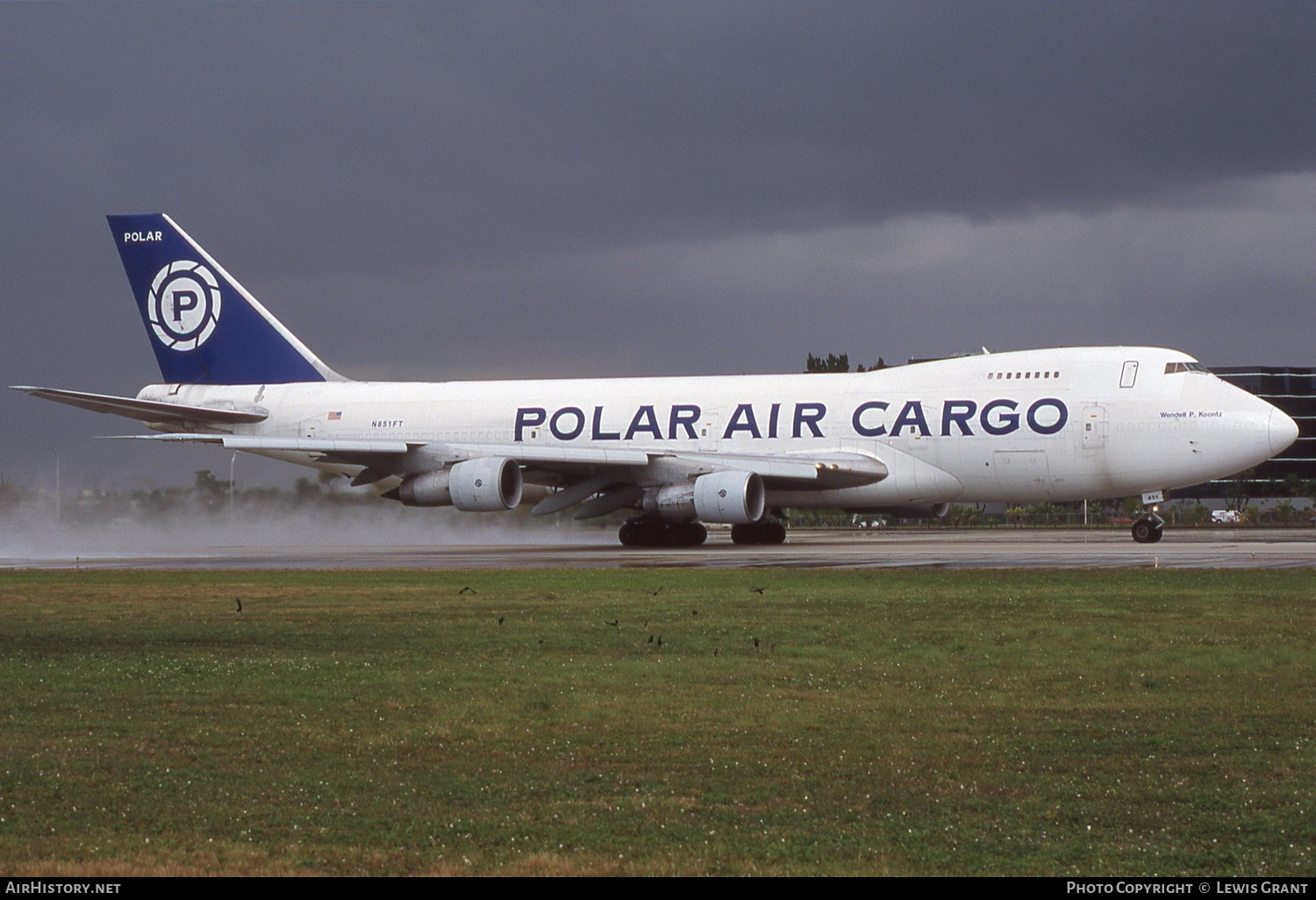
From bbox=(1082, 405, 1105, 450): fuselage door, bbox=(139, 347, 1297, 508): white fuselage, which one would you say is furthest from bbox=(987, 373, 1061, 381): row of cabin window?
bbox=(1082, 405, 1105, 450): fuselage door

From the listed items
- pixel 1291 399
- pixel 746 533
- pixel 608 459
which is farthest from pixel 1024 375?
pixel 1291 399

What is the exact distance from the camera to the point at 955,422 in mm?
35688

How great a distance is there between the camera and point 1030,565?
25.3m

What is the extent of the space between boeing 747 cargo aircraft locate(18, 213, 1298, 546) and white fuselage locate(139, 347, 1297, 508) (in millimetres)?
50

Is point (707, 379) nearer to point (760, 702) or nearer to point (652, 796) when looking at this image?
point (760, 702)

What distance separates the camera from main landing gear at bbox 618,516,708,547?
124ft

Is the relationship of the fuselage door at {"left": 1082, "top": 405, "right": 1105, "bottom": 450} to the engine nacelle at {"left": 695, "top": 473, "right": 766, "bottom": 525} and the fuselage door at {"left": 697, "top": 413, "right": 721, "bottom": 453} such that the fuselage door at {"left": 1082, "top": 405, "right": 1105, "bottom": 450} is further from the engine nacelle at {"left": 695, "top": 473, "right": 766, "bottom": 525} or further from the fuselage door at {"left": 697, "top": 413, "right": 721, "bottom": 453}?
the fuselage door at {"left": 697, "top": 413, "right": 721, "bottom": 453}

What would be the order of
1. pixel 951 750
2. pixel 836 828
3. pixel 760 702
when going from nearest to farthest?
pixel 836 828, pixel 951 750, pixel 760 702

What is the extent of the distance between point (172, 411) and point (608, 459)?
15.7 metres

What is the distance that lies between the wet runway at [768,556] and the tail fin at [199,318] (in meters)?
7.51

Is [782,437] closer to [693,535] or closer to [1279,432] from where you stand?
[693,535]

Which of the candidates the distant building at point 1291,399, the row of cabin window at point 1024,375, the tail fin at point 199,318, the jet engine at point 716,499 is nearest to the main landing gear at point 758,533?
the jet engine at point 716,499

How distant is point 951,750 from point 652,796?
6.88 ft
